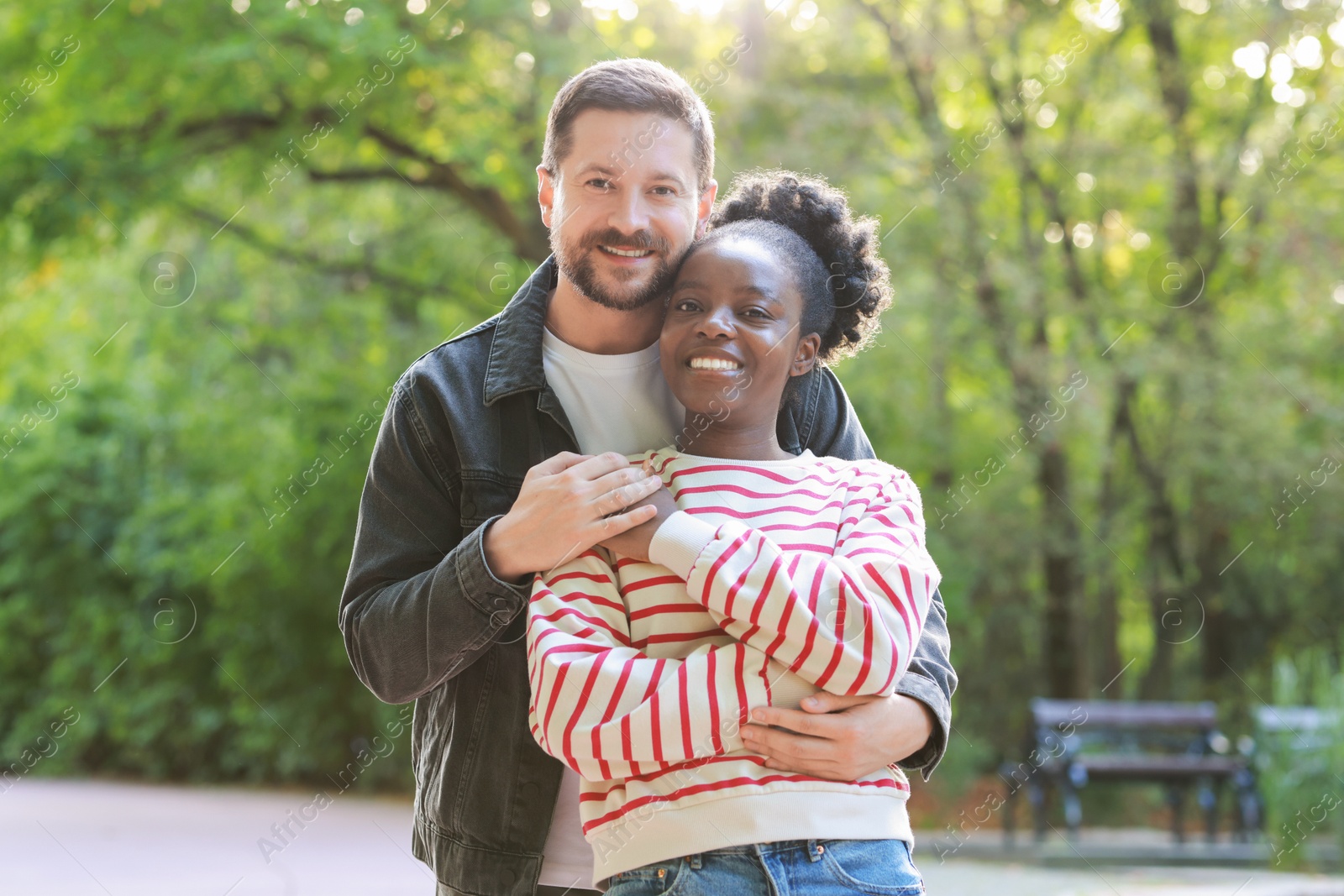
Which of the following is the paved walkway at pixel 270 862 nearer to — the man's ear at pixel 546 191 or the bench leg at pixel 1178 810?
the bench leg at pixel 1178 810

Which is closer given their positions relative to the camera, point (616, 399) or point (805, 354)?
point (805, 354)

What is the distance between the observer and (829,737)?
1.73 metres

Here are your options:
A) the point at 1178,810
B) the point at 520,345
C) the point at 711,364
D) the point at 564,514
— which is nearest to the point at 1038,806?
the point at 1178,810

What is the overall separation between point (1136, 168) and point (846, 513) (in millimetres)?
8273

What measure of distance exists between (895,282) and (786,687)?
7549 millimetres

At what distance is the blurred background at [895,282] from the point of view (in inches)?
326

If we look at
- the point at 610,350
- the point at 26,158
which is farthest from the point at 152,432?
the point at 610,350

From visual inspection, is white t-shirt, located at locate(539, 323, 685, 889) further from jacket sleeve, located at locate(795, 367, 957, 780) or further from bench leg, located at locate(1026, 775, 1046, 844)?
bench leg, located at locate(1026, 775, 1046, 844)

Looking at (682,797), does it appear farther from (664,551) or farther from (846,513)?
(846,513)

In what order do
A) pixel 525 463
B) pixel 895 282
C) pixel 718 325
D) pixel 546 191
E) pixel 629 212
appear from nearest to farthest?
pixel 718 325 < pixel 629 212 < pixel 525 463 < pixel 546 191 < pixel 895 282

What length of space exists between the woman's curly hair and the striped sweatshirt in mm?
467

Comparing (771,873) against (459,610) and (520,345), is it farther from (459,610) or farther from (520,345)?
(520,345)

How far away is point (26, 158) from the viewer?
26.6 ft

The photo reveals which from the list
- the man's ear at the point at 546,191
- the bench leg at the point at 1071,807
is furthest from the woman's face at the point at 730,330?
the bench leg at the point at 1071,807
